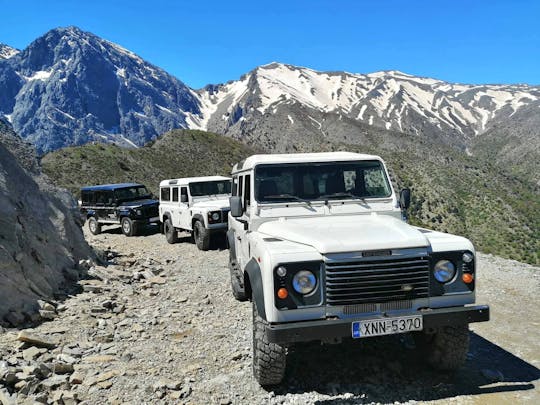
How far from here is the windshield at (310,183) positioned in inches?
232

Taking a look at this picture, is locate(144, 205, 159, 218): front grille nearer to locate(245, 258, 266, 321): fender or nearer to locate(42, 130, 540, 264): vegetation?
locate(245, 258, 266, 321): fender

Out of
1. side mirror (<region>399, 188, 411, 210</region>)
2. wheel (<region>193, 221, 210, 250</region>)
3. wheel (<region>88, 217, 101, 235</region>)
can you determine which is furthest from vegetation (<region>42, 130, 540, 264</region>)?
side mirror (<region>399, 188, 411, 210</region>)

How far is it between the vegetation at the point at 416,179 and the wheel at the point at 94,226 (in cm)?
2461

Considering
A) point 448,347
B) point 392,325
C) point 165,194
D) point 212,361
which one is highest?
point 165,194

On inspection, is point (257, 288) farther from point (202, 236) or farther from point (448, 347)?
point (202, 236)

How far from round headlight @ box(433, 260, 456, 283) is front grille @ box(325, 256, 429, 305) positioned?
0.58 feet

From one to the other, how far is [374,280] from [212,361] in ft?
7.80

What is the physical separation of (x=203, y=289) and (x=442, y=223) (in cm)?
6169

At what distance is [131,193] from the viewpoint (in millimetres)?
18672

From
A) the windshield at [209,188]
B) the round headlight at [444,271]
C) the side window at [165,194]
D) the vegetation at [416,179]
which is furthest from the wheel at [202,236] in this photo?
the vegetation at [416,179]

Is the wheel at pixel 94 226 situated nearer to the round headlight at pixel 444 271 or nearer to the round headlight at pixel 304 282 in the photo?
the round headlight at pixel 304 282

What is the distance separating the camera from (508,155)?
178625 mm

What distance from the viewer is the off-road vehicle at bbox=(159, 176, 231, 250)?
42.9 ft

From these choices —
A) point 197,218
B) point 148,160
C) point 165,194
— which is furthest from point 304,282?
point 148,160
